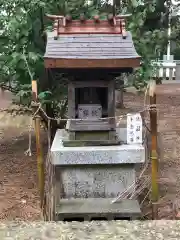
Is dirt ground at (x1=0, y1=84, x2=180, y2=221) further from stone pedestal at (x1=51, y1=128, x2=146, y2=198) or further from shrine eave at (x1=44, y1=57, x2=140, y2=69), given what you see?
shrine eave at (x1=44, y1=57, x2=140, y2=69)

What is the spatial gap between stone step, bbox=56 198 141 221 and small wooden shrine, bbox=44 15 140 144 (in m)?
0.81

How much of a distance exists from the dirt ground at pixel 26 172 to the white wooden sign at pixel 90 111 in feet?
3.94

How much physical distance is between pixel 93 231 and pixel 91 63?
75.6 inches

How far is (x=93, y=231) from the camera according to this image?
11.4 feet

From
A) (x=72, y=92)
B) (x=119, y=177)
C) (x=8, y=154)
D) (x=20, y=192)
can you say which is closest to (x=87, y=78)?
(x=72, y=92)

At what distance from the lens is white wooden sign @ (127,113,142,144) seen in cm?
493

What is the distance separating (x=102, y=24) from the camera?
16.9 feet

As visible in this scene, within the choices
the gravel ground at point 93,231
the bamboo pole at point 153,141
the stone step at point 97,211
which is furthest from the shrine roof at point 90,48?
the gravel ground at point 93,231

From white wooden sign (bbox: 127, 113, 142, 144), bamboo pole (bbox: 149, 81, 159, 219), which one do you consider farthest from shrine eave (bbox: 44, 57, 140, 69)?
white wooden sign (bbox: 127, 113, 142, 144)

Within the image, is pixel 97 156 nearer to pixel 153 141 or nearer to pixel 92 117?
pixel 92 117

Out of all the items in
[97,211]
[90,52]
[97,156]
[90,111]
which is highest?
[90,52]

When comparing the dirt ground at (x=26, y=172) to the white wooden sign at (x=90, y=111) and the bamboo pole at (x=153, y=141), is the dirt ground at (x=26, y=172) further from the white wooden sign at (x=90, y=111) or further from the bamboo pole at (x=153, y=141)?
the white wooden sign at (x=90, y=111)

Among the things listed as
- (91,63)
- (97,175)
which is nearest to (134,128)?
(97,175)

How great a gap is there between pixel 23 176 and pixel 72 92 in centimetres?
175
